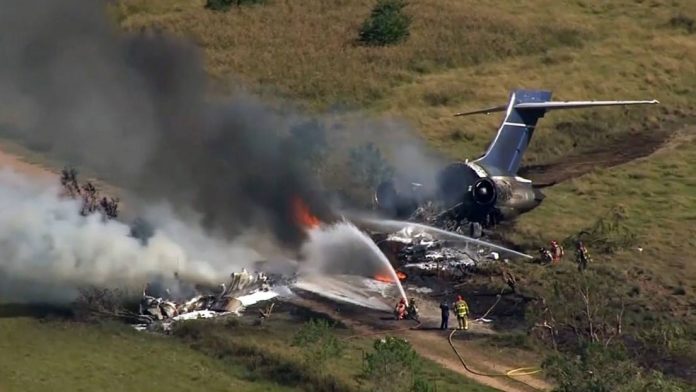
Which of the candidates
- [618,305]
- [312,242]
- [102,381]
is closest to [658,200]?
[618,305]

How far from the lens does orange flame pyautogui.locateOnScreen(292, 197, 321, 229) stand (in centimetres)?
4684

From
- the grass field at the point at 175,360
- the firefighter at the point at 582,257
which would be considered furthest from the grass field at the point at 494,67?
the grass field at the point at 175,360

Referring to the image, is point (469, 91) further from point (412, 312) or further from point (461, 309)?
point (461, 309)

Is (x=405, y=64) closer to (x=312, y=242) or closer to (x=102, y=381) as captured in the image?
(x=312, y=242)

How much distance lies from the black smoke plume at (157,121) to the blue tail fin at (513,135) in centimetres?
988

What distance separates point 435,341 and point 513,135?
16599 millimetres

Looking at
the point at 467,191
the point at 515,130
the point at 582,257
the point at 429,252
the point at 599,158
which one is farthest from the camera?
the point at 599,158

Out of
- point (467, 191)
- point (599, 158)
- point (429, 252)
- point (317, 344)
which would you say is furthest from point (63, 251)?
point (599, 158)

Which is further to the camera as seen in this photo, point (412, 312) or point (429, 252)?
point (429, 252)

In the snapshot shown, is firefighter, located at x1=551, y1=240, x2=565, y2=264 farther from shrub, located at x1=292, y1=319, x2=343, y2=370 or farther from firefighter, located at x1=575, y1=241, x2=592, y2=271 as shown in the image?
shrub, located at x1=292, y1=319, x2=343, y2=370

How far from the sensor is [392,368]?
32.8 meters

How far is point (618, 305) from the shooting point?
→ 4356 centimetres

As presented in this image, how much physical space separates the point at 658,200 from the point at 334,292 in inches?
844

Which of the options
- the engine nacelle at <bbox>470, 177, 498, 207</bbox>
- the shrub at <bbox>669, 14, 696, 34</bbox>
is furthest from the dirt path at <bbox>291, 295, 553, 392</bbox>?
the shrub at <bbox>669, 14, 696, 34</bbox>
